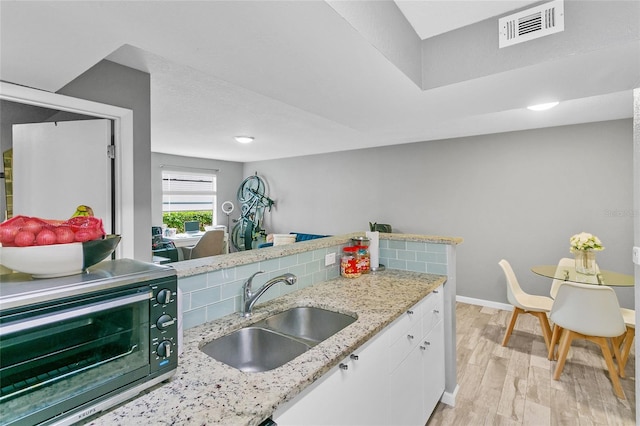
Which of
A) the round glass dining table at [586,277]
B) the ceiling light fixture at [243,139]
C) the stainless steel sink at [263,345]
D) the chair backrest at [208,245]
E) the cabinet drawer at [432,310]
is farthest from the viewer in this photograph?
the chair backrest at [208,245]

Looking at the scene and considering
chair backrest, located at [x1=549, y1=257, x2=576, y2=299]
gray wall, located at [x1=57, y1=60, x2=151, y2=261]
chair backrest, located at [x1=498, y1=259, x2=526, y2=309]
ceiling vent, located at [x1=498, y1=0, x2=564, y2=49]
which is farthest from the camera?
chair backrest, located at [x1=549, y1=257, x2=576, y2=299]

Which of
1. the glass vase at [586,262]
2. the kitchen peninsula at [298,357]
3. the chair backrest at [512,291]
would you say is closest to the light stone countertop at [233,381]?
the kitchen peninsula at [298,357]

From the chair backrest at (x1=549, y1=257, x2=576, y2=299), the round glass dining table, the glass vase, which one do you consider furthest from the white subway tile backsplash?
the chair backrest at (x1=549, y1=257, x2=576, y2=299)

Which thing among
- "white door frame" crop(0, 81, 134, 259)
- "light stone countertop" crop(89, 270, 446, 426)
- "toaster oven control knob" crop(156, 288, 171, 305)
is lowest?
"light stone countertop" crop(89, 270, 446, 426)

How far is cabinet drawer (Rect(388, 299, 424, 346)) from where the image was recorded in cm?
147

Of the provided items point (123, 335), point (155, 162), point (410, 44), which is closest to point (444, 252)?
point (410, 44)

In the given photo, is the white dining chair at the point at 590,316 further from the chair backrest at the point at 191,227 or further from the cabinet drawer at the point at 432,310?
the chair backrest at the point at 191,227

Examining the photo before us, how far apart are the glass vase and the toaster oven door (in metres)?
3.50

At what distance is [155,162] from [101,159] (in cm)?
408

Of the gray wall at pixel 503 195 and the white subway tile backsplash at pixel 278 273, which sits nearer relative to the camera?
the white subway tile backsplash at pixel 278 273

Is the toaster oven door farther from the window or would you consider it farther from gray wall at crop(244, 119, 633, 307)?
the window

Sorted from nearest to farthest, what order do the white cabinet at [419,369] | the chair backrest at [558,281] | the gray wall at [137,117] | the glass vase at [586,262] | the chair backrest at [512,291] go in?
the white cabinet at [419,369]
the gray wall at [137,117]
the glass vase at [586,262]
the chair backrest at [512,291]
the chair backrest at [558,281]

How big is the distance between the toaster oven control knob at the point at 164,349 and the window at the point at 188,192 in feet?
19.1

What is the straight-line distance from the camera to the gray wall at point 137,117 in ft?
6.53
